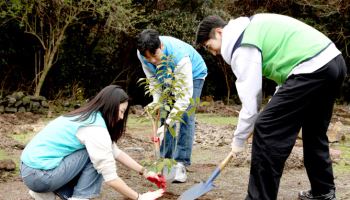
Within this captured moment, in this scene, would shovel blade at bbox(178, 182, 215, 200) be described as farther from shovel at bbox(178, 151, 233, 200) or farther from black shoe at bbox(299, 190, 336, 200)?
black shoe at bbox(299, 190, 336, 200)

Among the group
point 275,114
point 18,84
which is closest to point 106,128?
point 275,114

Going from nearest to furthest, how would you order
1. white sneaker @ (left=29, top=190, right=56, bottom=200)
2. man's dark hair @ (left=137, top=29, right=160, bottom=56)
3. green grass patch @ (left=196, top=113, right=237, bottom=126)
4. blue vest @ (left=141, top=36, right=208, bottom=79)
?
white sneaker @ (left=29, top=190, right=56, bottom=200)
man's dark hair @ (left=137, top=29, right=160, bottom=56)
blue vest @ (left=141, top=36, right=208, bottom=79)
green grass patch @ (left=196, top=113, right=237, bottom=126)

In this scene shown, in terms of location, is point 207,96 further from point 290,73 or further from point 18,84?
point 290,73

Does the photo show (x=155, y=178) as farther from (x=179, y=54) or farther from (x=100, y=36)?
(x=100, y=36)

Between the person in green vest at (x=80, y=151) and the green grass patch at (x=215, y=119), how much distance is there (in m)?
7.02

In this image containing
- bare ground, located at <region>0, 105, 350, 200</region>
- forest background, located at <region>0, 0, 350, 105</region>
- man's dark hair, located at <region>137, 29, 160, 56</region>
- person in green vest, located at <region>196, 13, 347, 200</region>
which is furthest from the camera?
forest background, located at <region>0, 0, 350, 105</region>

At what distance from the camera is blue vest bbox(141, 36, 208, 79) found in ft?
13.7

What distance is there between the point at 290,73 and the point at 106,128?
1.16 m

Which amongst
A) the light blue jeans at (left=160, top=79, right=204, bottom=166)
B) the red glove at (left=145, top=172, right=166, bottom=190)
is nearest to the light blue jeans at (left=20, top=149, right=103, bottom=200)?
the red glove at (left=145, top=172, right=166, bottom=190)

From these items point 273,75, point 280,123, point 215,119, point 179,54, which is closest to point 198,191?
point 280,123

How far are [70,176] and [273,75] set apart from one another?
1.40 m

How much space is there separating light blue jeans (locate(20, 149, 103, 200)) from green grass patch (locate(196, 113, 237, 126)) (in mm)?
7021

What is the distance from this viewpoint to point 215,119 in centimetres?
1107

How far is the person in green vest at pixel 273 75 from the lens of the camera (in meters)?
2.95
